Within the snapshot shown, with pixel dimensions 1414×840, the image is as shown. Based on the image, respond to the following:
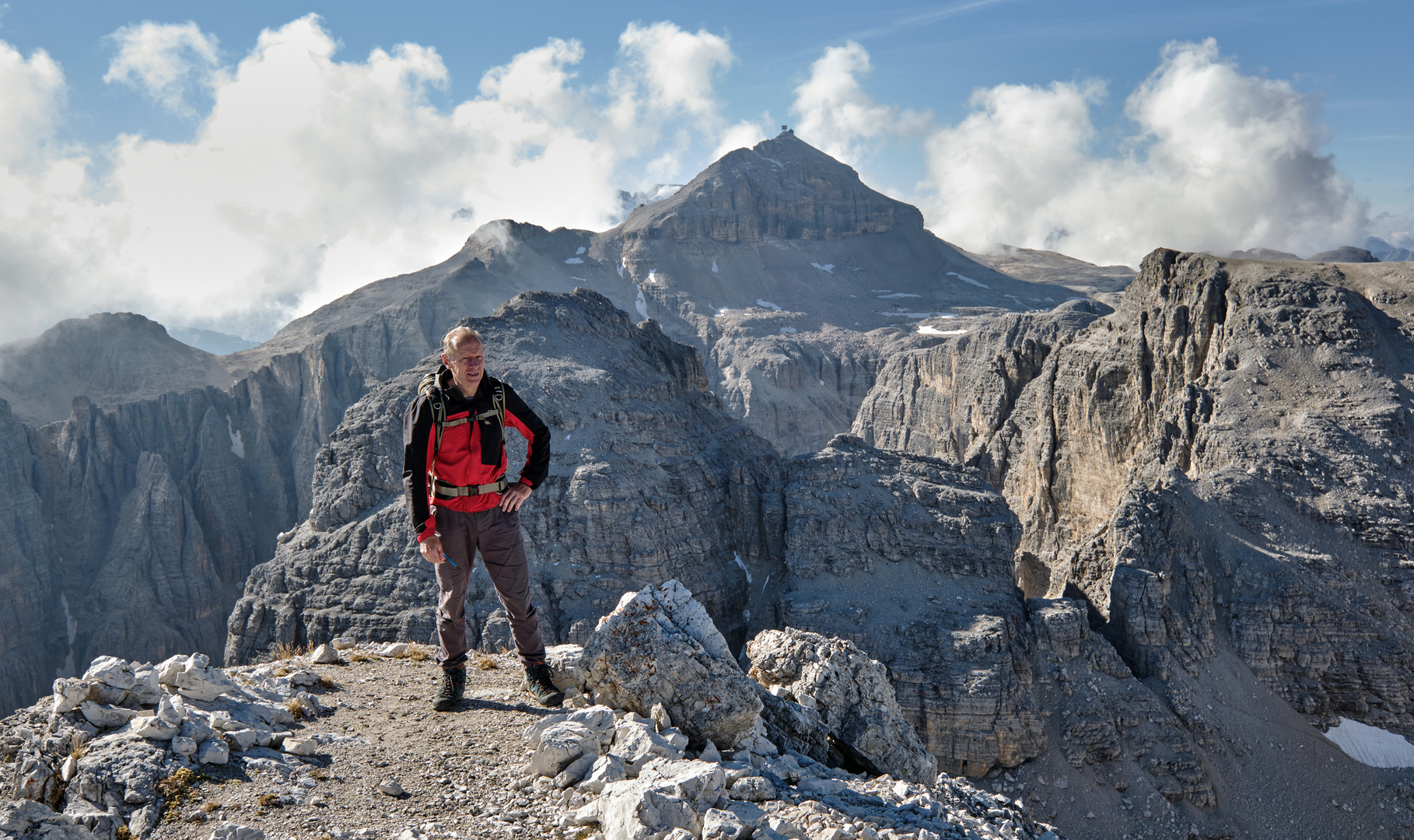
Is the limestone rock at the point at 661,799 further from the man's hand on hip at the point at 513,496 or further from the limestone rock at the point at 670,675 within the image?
the man's hand on hip at the point at 513,496

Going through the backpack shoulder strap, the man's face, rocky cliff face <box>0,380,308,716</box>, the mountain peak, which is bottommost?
rocky cliff face <box>0,380,308,716</box>

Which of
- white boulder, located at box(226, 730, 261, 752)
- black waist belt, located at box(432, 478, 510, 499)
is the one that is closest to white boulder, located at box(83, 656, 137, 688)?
white boulder, located at box(226, 730, 261, 752)

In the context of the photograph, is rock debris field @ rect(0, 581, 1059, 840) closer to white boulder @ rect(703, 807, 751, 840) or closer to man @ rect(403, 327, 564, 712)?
white boulder @ rect(703, 807, 751, 840)

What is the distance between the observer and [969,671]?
133ft

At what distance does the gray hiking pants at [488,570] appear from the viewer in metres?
9.46

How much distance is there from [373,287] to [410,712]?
141 meters

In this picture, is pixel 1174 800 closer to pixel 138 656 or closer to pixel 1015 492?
pixel 1015 492

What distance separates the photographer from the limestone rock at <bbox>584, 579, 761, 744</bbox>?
8.45m

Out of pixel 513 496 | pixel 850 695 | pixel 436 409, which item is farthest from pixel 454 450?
pixel 850 695

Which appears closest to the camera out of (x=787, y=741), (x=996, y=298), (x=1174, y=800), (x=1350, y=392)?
(x=787, y=741)

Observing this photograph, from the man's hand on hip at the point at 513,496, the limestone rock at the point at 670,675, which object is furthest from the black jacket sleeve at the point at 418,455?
the limestone rock at the point at 670,675

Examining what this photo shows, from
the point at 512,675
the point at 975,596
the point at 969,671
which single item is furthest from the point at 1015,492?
the point at 512,675

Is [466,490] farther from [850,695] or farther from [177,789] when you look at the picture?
[850,695]

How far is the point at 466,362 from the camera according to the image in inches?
356
